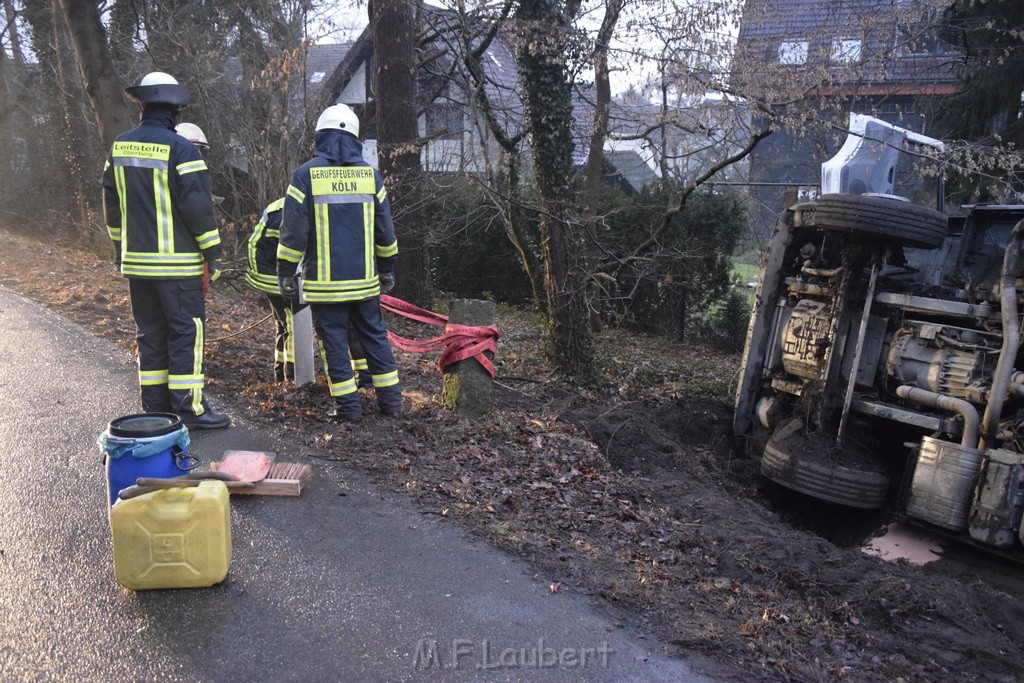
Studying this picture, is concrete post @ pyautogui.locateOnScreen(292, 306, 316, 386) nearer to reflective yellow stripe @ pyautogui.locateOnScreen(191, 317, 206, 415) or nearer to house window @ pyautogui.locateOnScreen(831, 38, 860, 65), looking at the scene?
reflective yellow stripe @ pyautogui.locateOnScreen(191, 317, 206, 415)

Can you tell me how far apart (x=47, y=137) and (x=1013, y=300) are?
21406 mm

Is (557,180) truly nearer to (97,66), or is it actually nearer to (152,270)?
(152,270)

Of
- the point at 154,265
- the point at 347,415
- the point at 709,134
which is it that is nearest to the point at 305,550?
the point at 347,415

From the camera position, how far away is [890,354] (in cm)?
549

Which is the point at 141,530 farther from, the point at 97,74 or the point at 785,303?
the point at 97,74

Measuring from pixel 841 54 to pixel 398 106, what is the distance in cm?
679

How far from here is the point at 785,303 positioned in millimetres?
6508

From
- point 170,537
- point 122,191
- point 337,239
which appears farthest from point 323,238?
point 170,537

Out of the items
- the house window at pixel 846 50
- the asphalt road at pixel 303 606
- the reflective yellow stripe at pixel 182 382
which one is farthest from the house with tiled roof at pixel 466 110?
the asphalt road at pixel 303 606

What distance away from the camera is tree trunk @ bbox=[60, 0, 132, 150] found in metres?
10.1

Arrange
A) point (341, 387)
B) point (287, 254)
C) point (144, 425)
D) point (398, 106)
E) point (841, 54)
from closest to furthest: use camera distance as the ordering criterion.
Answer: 1. point (144, 425)
2. point (287, 254)
3. point (341, 387)
4. point (398, 106)
5. point (841, 54)

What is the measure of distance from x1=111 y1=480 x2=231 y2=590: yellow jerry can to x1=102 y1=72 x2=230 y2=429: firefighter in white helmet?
7.27ft

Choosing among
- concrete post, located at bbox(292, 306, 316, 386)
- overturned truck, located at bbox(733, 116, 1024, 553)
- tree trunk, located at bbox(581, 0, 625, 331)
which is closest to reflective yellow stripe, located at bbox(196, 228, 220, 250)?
concrete post, located at bbox(292, 306, 316, 386)

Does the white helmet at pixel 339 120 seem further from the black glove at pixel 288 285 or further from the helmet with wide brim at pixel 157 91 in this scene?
the black glove at pixel 288 285
